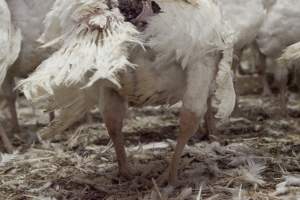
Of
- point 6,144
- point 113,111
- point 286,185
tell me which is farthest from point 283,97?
point 113,111

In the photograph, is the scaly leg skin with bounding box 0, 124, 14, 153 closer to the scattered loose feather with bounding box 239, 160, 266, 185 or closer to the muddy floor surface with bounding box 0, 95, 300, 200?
the muddy floor surface with bounding box 0, 95, 300, 200

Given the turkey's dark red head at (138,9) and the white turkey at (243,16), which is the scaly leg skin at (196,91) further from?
the white turkey at (243,16)

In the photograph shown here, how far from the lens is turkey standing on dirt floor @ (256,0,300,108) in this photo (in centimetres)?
352

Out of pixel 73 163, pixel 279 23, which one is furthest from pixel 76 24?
pixel 279 23

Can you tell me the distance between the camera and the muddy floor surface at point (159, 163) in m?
2.52

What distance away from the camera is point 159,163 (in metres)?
2.93

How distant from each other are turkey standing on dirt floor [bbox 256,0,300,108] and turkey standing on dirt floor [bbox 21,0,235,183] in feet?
3.86

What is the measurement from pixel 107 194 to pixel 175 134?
120 centimetres

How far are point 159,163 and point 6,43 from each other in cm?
87

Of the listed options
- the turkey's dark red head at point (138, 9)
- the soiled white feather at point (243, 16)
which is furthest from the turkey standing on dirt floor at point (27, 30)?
the turkey's dark red head at point (138, 9)

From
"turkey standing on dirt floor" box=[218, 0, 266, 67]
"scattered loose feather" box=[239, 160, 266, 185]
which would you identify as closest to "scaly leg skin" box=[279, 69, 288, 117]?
"turkey standing on dirt floor" box=[218, 0, 266, 67]

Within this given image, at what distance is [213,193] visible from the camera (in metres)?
2.47

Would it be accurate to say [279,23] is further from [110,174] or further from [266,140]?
[110,174]

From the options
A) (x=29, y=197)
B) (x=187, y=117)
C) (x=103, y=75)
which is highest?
(x=103, y=75)
